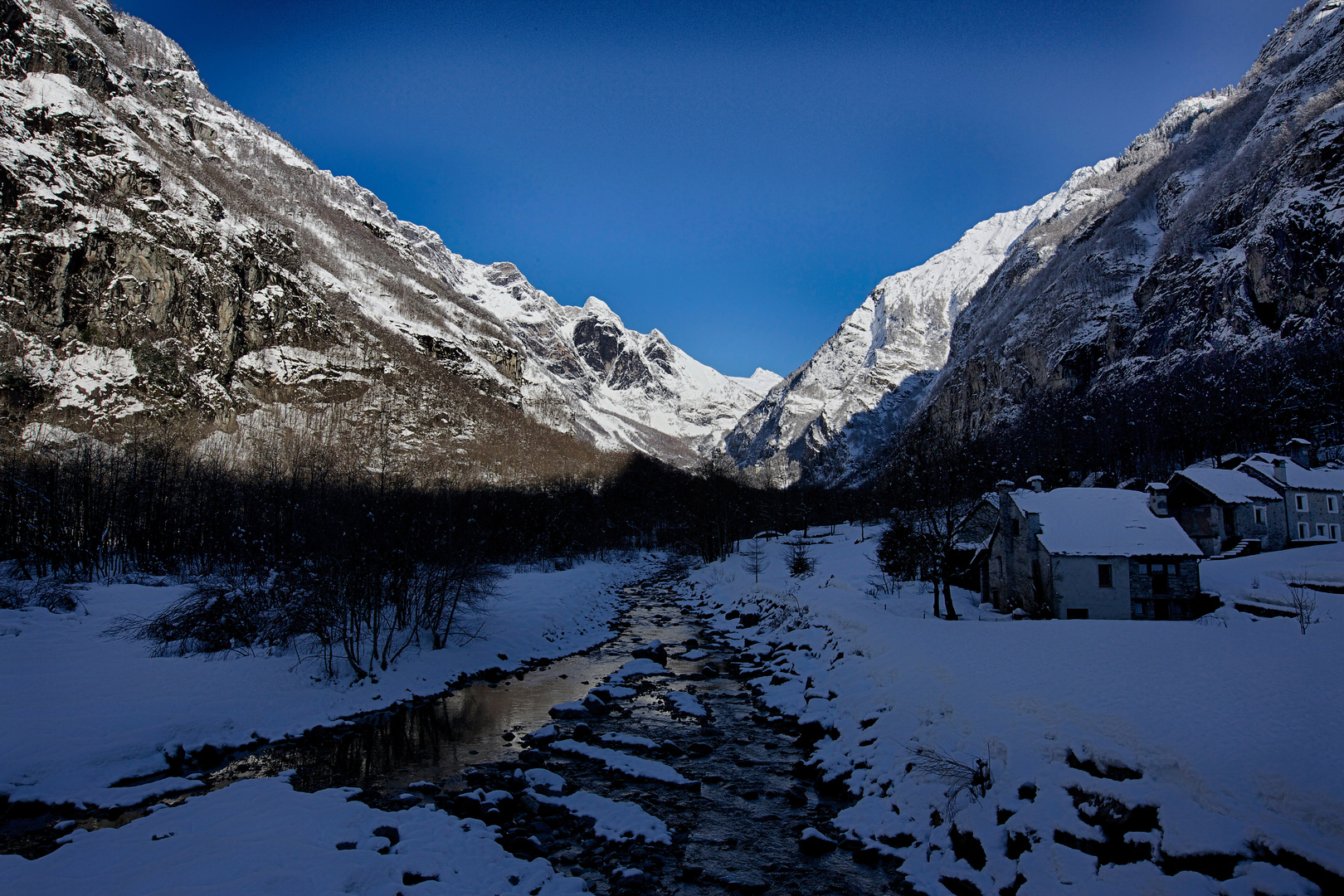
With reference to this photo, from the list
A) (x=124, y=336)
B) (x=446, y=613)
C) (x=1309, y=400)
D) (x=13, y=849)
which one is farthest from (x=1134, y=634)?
(x=124, y=336)

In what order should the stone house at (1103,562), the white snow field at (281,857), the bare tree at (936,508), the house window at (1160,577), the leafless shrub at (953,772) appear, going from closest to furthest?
1. the white snow field at (281,857)
2. the leafless shrub at (953,772)
3. the stone house at (1103,562)
4. the house window at (1160,577)
5. the bare tree at (936,508)

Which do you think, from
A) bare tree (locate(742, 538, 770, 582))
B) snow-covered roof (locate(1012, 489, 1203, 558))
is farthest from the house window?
bare tree (locate(742, 538, 770, 582))

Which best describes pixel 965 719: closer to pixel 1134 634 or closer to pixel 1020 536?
pixel 1134 634

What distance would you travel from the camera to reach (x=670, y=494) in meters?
133

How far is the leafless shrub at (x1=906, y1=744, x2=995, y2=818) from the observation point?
37.7 ft

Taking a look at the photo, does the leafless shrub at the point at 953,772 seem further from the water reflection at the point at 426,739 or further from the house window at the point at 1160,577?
the house window at the point at 1160,577

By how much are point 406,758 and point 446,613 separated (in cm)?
1324

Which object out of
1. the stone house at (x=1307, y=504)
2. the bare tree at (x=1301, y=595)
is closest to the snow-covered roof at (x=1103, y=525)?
the bare tree at (x=1301, y=595)

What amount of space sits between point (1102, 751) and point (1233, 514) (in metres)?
50.3

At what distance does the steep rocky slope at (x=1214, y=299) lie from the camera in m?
86.2

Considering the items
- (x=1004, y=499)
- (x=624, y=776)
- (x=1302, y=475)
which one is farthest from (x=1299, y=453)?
(x=624, y=776)

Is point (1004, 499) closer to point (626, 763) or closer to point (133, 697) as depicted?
point (626, 763)

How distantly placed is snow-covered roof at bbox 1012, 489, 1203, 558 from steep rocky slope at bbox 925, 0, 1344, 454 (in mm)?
62245

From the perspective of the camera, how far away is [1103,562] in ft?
95.3
